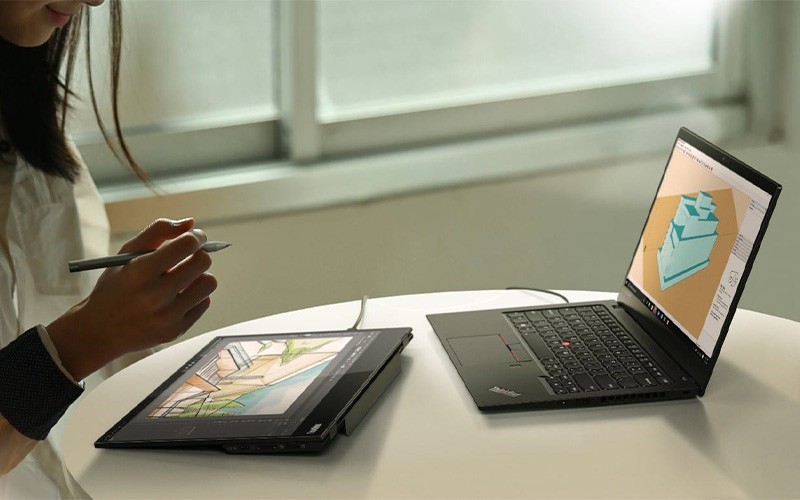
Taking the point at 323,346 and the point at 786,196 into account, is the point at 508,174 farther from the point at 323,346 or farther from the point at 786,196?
the point at 323,346

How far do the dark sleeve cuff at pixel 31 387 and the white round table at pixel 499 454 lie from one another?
0.06 meters

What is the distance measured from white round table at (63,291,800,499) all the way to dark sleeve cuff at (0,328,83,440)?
0.21 ft

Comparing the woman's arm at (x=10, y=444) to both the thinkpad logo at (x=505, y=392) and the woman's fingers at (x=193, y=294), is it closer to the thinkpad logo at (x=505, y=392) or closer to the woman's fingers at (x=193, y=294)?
the woman's fingers at (x=193, y=294)

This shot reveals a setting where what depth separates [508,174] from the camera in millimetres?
2330

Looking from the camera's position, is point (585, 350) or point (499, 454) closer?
point (499, 454)

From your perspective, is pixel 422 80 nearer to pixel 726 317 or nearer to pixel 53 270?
pixel 53 270

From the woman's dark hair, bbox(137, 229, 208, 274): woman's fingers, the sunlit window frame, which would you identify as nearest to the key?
bbox(137, 229, 208, 274): woman's fingers

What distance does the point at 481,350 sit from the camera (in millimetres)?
1268

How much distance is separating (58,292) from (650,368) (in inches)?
31.3

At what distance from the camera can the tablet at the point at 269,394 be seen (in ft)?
3.45

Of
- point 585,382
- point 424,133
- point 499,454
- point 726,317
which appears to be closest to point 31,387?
point 499,454

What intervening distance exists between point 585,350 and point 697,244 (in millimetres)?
171

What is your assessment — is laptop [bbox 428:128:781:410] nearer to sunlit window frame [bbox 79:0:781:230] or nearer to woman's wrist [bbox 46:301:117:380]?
woman's wrist [bbox 46:301:117:380]

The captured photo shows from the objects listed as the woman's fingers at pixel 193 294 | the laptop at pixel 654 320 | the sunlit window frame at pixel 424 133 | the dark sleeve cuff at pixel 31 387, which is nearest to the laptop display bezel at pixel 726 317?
the laptop at pixel 654 320
